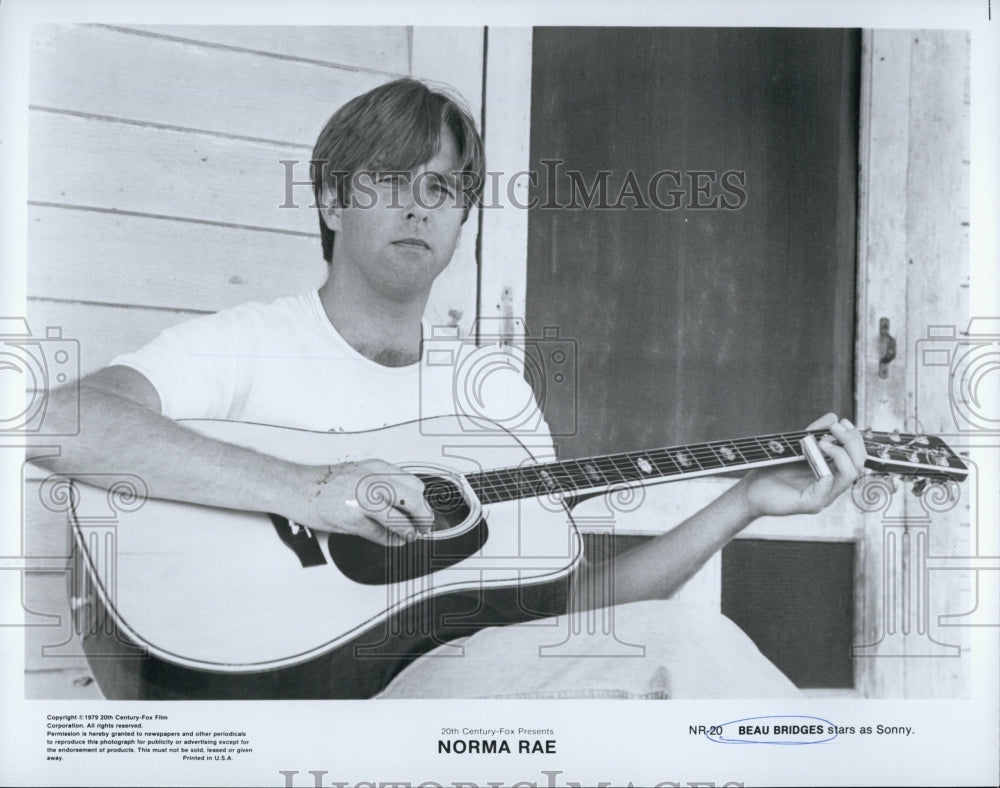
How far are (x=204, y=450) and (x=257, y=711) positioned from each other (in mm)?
506

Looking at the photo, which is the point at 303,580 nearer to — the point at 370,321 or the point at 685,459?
the point at 370,321

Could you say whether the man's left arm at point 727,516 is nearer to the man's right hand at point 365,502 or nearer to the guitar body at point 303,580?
the guitar body at point 303,580

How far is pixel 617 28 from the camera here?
2.24m

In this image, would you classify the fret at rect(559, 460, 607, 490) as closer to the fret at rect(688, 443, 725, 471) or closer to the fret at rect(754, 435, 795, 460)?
the fret at rect(688, 443, 725, 471)

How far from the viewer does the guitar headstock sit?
2.19 meters

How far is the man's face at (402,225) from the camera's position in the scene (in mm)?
2170

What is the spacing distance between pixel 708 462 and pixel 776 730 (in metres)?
0.54

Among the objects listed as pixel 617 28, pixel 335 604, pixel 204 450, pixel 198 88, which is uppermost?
pixel 617 28

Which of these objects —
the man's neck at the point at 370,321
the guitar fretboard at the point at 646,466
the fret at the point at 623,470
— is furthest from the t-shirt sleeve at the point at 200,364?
the fret at the point at 623,470

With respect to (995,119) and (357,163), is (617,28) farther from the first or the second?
(995,119)

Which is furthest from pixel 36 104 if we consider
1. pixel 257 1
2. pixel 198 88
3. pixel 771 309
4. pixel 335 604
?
pixel 771 309

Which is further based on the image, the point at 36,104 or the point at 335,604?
the point at 36,104

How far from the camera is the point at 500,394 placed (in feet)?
7.17

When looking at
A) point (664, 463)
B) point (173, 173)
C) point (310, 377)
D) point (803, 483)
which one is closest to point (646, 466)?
point (664, 463)
